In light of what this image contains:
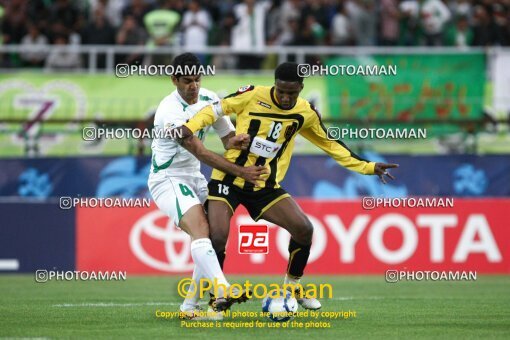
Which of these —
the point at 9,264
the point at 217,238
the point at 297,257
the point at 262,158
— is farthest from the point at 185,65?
the point at 9,264

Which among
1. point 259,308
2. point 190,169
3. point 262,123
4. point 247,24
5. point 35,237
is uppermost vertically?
point 247,24

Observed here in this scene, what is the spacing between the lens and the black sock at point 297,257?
10.8 meters

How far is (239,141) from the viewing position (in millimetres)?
10453

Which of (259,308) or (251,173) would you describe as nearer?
(251,173)

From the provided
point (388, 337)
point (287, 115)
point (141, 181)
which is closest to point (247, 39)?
point (141, 181)

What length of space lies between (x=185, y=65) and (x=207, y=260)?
201cm

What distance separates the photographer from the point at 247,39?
73.5ft

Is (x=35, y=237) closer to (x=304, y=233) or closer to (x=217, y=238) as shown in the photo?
(x=217, y=238)

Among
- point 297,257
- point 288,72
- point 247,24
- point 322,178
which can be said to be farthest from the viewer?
point 247,24

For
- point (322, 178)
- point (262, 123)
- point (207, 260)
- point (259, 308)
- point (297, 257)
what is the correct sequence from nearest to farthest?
point (207, 260) < point (262, 123) < point (297, 257) < point (259, 308) < point (322, 178)

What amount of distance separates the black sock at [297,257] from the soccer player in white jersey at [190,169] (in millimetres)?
928

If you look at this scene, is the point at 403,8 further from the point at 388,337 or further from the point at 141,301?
the point at 388,337

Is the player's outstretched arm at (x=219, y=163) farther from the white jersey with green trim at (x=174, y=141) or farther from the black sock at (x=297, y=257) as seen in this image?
the black sock at (x=297, y=257)

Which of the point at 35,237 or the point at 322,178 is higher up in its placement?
the point at 322,178
